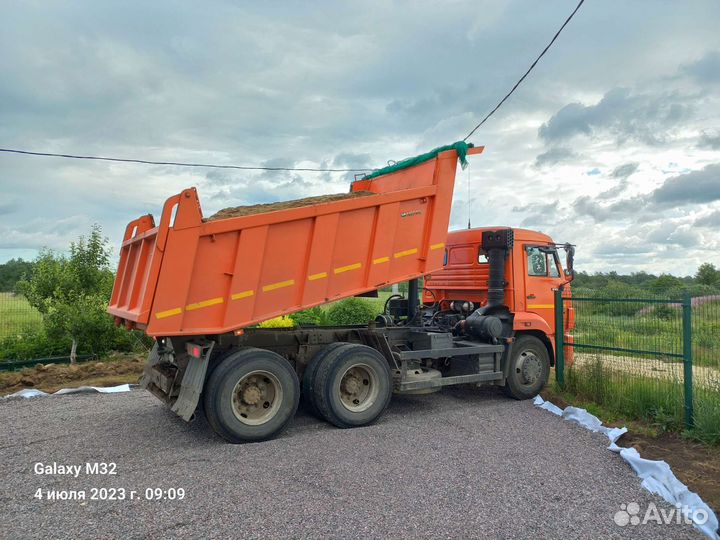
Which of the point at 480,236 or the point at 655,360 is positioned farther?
the point at 480,236

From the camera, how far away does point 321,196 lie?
7.84m

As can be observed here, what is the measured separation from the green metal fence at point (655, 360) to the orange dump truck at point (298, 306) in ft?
3.49

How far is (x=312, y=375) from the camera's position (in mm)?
7105

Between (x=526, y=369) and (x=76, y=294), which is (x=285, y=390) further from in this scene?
(x=76, y=294)

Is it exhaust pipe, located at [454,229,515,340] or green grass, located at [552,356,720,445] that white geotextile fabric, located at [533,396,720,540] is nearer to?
green grass, located at [552,356,720,445]

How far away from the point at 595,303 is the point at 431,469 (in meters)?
4.44

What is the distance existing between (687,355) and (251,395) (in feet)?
17.5

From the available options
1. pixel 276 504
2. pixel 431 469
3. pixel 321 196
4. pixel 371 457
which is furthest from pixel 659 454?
pixel 321 196

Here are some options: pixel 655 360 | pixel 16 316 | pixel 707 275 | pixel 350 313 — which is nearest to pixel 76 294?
pixel 16 316

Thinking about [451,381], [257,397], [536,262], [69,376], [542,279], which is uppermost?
[536,262]

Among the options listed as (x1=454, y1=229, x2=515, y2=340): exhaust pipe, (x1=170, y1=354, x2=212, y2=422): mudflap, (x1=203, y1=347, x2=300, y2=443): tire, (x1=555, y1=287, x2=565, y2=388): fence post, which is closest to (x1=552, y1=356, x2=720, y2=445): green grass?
(x1=555, y1=287, x2=565, y2=388): fence post

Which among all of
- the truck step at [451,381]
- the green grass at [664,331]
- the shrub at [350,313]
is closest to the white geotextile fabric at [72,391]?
A: the truck step at [451,381]

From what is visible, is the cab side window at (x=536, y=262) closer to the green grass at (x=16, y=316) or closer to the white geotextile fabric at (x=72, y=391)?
the white geotextile fabric at (x=72, y=391)

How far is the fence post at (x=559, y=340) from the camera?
30.1ft
